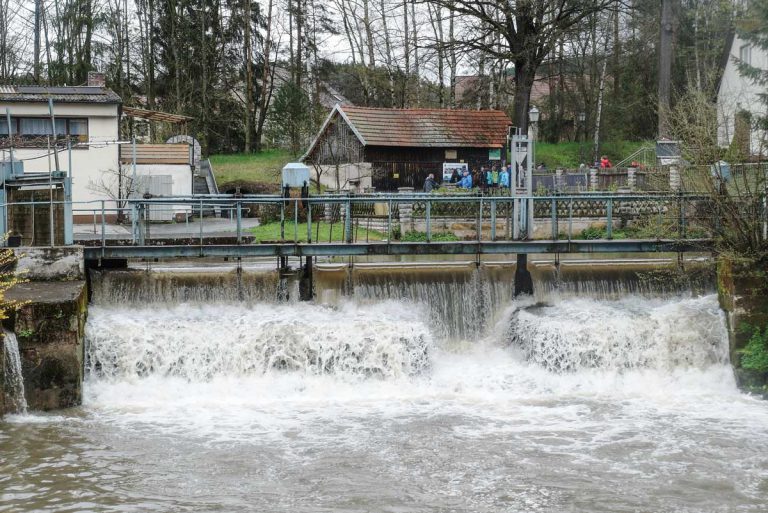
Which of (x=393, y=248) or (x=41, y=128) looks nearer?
(x=393, y=248)

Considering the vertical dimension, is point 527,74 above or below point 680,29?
below

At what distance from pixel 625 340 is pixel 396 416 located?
5.70 m

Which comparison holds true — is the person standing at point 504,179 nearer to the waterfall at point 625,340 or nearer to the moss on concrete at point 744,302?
the waterfall at point 625,340

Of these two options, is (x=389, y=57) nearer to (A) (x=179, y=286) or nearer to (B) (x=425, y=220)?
(B) (x=425, y=220)

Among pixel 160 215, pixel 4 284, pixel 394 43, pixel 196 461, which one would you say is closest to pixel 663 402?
pixel 196 461

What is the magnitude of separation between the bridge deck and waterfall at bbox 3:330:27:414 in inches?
129

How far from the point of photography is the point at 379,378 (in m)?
19.3

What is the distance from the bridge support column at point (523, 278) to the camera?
2222 cm

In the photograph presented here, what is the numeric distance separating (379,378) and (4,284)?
742 centimetres

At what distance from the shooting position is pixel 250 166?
48656mm

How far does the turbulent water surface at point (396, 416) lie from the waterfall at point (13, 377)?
0.61 meters

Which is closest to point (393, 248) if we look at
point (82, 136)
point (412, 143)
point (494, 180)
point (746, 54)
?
point (494, 180)

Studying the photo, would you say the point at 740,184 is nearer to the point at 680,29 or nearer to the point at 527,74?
the point at 527,74

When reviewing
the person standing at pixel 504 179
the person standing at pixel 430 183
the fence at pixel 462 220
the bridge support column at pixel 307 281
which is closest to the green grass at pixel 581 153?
the person standing at pixel 430 183
